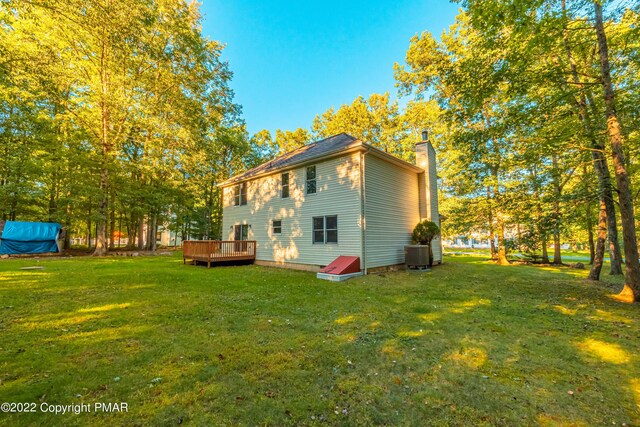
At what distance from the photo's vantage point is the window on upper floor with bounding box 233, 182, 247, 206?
15922 mm

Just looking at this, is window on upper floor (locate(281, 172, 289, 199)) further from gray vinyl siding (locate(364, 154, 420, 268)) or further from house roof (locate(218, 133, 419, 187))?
gray vinyl siding (locate(364, 154, 420, 268))

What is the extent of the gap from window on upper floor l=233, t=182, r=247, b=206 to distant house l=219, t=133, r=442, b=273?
49 centimetres

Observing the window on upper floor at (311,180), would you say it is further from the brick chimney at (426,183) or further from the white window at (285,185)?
the brick chimney at (426,183)

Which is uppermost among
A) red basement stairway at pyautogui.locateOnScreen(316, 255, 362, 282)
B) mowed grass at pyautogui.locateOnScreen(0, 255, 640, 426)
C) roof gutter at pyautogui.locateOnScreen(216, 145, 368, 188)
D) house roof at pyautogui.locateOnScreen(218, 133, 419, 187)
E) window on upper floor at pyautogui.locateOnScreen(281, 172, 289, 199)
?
house roof at pyautogui.locateOnScreen(218, 133, 419, 187)

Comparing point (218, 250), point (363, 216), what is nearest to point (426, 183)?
point (363, 216)

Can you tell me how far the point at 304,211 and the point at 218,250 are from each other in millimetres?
5176

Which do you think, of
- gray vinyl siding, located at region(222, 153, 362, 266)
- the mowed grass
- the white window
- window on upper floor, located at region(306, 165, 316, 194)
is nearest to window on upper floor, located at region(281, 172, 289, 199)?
the white window

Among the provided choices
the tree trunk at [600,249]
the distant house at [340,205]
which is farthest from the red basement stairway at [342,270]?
the tree trunk at [600,249]

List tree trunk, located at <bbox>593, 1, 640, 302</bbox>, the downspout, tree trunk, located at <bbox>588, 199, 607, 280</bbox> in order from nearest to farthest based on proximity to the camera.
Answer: tree trunk, located at <bbox>593, 1, 640, 302</bbox> < tree trunk, located at <bbox>588, 199, 607, 280</bbox> < the downspout

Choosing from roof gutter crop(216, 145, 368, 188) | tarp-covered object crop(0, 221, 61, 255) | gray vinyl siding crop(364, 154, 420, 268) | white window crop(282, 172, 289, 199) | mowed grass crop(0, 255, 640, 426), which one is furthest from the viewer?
tarp-covered object crop(0, 221, 61, 255)

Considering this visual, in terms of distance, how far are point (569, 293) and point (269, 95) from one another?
24.8 meters

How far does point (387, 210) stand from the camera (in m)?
11.4

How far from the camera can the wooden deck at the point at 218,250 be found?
12969 mm

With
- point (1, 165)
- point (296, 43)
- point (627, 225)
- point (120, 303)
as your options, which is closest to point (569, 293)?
point (627, 225)
